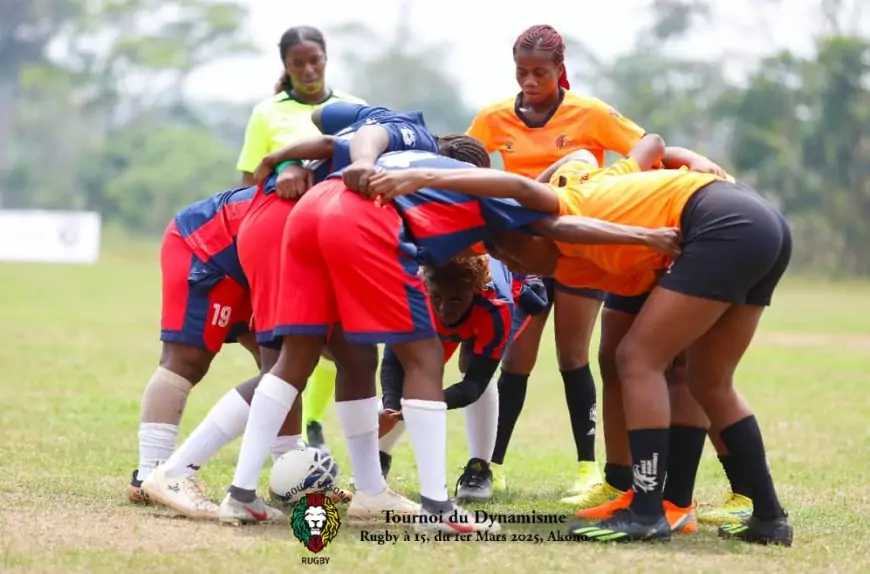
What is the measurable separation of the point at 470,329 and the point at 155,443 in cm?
166

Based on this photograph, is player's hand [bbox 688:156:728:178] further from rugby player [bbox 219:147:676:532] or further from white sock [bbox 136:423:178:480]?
white sock [bbox 136:423:178:480]

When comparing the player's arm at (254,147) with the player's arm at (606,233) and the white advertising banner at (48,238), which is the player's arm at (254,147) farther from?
the white advertising banner at (48,238)

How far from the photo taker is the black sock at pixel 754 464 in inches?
246

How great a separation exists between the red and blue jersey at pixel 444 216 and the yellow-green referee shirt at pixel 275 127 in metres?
2.30

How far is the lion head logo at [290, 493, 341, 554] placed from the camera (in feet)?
19.0

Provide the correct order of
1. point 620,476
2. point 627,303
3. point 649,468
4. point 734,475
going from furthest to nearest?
point 620,476, point 734,475, point 627,303, point 649,468

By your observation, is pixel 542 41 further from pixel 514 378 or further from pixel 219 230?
pixel 219 230

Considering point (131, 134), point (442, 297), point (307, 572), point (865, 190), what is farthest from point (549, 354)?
point (131, 134)

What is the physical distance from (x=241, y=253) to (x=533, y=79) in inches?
86.5

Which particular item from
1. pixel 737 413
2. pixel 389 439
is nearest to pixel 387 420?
pixel 389 439

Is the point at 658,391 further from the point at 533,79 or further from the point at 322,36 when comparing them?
the point at 322,36

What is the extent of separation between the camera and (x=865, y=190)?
48.3 meters

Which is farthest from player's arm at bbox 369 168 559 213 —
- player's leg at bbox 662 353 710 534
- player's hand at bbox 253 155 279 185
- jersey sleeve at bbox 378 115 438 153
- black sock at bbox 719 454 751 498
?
black sock at bbox 719 454 751 498

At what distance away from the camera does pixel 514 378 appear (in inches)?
320
